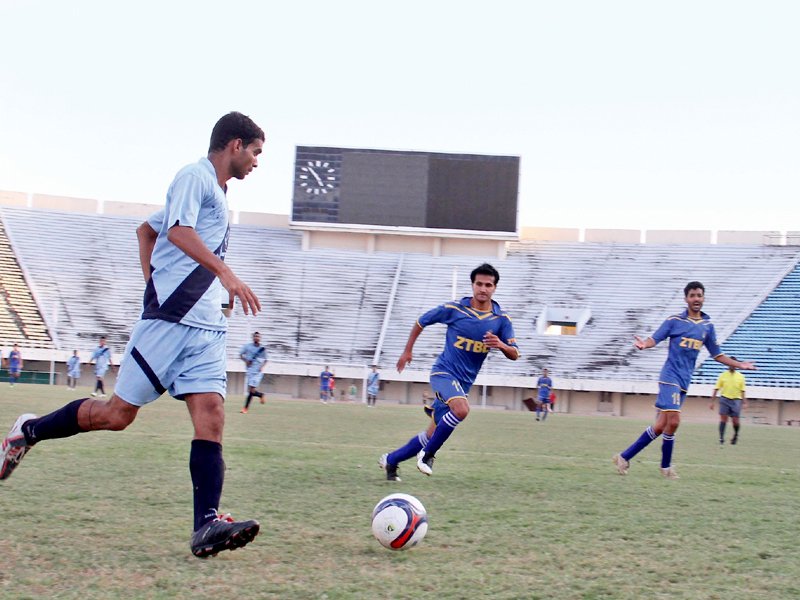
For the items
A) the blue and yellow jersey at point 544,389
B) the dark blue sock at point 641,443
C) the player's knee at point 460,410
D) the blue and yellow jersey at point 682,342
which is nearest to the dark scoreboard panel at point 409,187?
the blue and yellow jersey at point 544,389

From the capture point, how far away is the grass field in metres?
4.36

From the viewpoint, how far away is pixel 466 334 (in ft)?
30.9

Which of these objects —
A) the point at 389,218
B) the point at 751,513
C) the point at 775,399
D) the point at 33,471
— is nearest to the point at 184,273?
the point at 33,471

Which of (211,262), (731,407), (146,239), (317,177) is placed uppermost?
(317,177)

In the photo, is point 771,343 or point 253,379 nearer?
point 253,379

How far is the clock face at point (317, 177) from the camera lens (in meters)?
50.0

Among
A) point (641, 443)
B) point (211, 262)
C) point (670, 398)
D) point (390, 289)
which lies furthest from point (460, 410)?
point (390, 289)

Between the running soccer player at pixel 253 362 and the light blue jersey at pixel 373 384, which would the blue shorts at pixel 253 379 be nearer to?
the running soccer player at pixel 253 362

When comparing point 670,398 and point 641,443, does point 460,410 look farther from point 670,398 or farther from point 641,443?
point 670,398

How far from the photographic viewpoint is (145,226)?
17.6 ft

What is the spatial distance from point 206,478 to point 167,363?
640mm

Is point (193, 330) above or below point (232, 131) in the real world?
below

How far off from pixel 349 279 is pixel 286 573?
4611 cm

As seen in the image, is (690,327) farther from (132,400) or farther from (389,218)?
(389,218)
